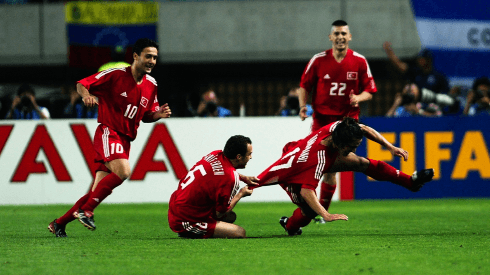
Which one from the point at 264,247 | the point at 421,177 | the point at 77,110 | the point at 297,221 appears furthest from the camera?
the point at 77,110

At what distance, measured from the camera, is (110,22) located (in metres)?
19.6

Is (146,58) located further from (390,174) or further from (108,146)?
(390,174)

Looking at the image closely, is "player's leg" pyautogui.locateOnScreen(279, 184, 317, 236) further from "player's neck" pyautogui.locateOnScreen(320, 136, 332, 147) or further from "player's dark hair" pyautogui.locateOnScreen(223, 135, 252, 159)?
"player's dark hair" pyautogui.locateOnScreen(223, 135, 252, 159)

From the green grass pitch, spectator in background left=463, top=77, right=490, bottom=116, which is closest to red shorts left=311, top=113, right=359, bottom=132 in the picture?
the green grass pitch

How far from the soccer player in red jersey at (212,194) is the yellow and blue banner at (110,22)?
38.2 feet

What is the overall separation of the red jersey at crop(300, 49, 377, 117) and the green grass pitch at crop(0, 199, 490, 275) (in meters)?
1.30

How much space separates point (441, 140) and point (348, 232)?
5431mm

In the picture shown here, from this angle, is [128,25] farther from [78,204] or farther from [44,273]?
[44,273]

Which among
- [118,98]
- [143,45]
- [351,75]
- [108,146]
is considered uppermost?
[143,45]

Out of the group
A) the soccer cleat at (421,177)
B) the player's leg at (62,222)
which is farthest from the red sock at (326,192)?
the player's leg at (62,222)

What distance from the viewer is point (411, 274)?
450 centimetres

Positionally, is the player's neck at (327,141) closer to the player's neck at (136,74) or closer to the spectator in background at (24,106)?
the player's neck at (136,74)

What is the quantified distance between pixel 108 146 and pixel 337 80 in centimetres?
277

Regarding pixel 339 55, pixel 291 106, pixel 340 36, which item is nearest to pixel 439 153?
pixel 291 106
